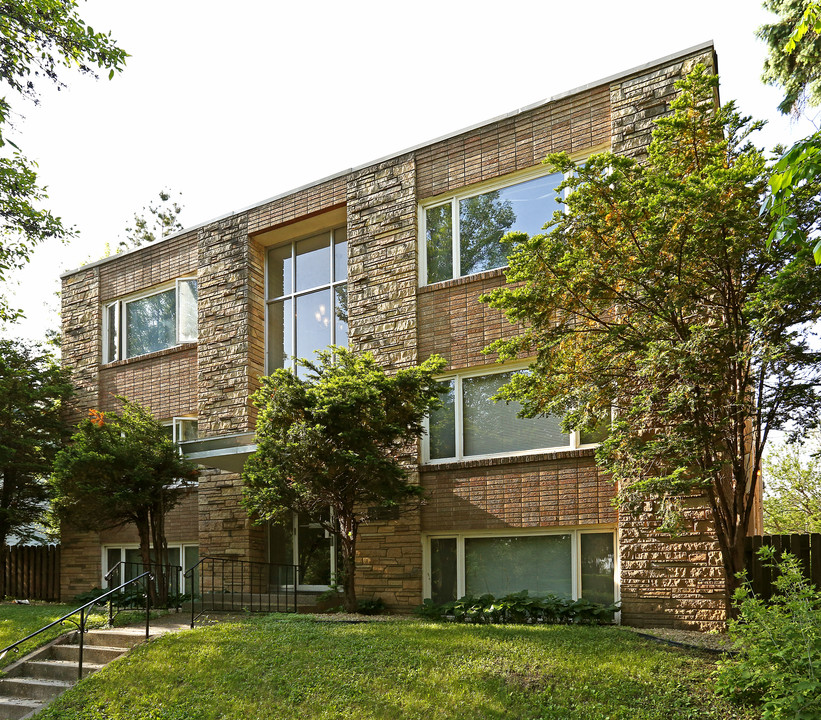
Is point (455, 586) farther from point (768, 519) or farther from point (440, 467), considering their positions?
point (768, 519)

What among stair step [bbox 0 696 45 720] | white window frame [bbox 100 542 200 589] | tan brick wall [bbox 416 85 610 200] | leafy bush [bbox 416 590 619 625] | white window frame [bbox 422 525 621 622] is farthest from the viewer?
white window frame [bbox 100 542 200 589]

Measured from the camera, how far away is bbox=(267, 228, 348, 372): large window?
1429 cm

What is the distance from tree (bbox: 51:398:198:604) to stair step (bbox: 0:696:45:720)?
12.4 ft

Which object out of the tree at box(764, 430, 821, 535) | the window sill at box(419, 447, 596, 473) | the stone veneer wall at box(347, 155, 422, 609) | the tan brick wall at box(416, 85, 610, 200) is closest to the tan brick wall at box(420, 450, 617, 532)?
the window sill at box(419, 447, 596, 473)

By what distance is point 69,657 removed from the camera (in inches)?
395

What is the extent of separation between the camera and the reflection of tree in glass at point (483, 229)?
1213 cm

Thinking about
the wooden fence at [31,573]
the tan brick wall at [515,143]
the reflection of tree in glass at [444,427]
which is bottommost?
the wooden fence at [31,573]

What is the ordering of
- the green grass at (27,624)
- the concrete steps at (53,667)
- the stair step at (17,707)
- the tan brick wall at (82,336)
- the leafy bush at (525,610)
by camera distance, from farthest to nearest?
the tan brick wall at (82,336) < the green grass at (27,624) < the leafy bush at (525,610) < the concrete steps at (53,667) < the stair step at (17,707)

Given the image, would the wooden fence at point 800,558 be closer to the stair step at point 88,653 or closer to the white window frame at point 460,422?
the white window frame at point 460,422

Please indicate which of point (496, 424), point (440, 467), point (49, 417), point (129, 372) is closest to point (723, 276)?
point (496, 424)

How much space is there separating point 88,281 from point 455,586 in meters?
11.6

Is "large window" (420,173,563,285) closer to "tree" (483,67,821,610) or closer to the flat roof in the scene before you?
the flat roof

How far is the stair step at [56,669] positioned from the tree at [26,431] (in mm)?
7180

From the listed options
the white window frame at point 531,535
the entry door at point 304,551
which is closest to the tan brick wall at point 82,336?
the entry door at point 304,551
